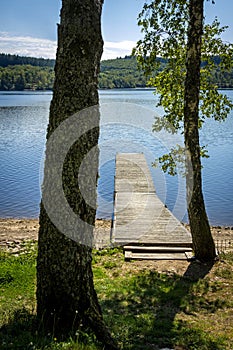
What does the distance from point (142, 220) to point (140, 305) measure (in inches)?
210

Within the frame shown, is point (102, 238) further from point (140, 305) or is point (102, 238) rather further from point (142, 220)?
point (140, 305)

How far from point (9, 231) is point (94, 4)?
901 centimetres

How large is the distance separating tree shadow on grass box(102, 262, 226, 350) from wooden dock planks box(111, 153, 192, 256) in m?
1.47

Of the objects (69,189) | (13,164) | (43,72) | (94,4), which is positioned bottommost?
(13,164)

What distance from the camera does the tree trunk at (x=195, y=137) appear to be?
7.93m

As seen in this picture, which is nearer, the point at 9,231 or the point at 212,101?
the point at 212,101

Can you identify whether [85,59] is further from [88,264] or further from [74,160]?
[88,264]

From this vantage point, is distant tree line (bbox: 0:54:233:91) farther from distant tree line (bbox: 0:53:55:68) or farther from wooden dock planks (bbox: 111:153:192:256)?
wooden dock planks (bbox: 111:153:192:256)

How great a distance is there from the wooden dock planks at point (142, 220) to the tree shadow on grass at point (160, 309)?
147 centimetres

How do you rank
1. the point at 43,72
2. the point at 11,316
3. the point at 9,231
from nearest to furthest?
the point at 11,316 < the point at 9,231 < the point at 43,72

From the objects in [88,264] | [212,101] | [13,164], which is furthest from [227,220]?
[13,164]

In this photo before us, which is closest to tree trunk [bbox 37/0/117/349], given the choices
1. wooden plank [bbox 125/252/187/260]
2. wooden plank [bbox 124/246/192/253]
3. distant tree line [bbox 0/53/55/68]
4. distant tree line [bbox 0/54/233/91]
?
wooden plank [bbox 125/252/187/260]

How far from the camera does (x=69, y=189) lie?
4.44 metres

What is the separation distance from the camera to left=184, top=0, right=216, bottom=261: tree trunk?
312 inches
